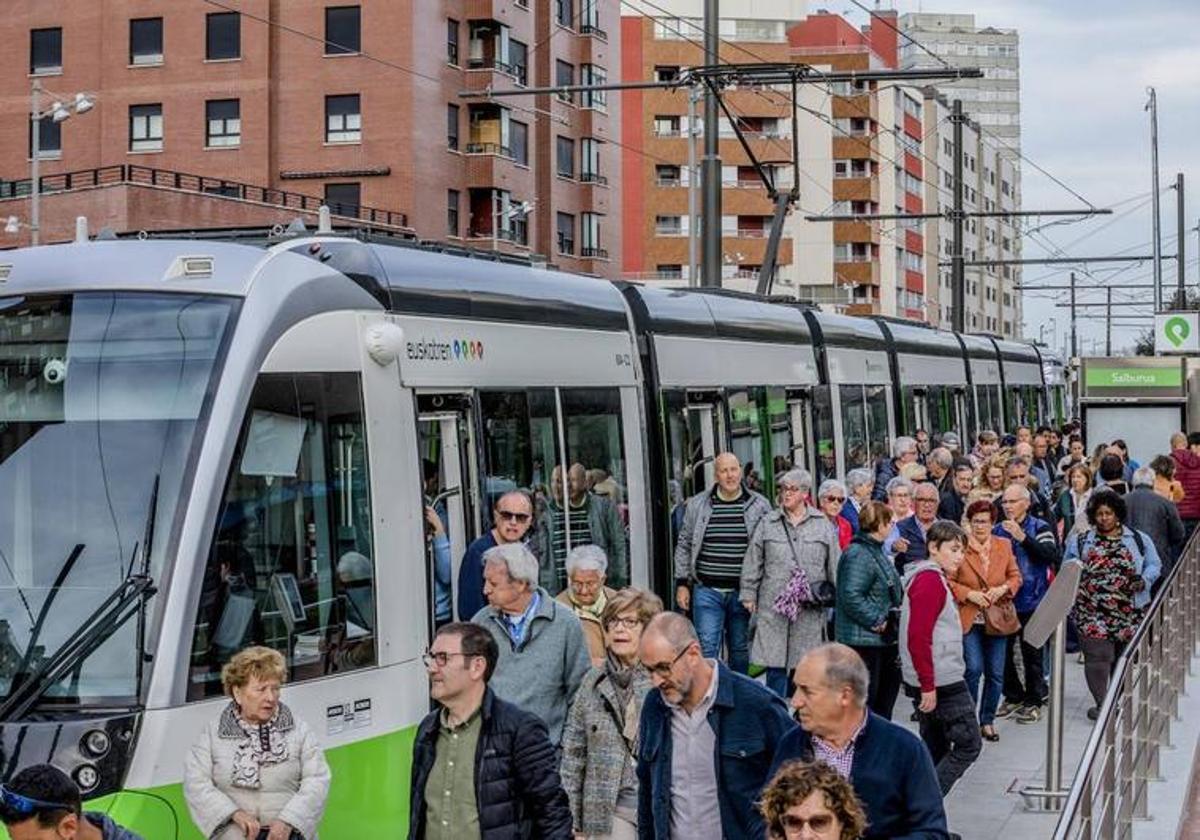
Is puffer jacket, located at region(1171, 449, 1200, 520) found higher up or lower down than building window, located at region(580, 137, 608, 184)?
lower down

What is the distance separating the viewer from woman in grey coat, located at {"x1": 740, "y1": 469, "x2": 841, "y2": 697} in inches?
503

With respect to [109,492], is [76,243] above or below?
above

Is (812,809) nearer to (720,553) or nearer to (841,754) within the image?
(841,754)

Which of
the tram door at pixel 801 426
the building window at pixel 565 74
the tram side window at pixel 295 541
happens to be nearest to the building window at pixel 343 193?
the building window at pixel 565 74

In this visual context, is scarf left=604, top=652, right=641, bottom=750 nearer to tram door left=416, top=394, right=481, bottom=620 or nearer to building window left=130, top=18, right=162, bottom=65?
tram door left=416, top=394, right=481, bottom=620

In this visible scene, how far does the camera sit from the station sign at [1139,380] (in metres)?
32.9

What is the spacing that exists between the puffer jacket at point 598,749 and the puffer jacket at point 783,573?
17.9 ft

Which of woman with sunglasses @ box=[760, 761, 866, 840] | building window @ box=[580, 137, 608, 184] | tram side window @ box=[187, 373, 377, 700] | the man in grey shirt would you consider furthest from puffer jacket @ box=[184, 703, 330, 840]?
building window @ box=[580, 137, 608, 184]

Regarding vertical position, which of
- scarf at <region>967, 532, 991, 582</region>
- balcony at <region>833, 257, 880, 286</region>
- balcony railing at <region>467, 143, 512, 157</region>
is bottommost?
scarf at <region>967, 532, 991, 582</region>

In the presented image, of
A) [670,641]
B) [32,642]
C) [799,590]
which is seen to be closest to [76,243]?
[32,642]

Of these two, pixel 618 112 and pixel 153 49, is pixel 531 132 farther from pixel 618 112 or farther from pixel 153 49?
pixel 153 49

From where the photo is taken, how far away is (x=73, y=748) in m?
7.80

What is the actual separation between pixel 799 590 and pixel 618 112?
5591 centimetres

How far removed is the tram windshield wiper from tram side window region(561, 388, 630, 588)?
423 cm
